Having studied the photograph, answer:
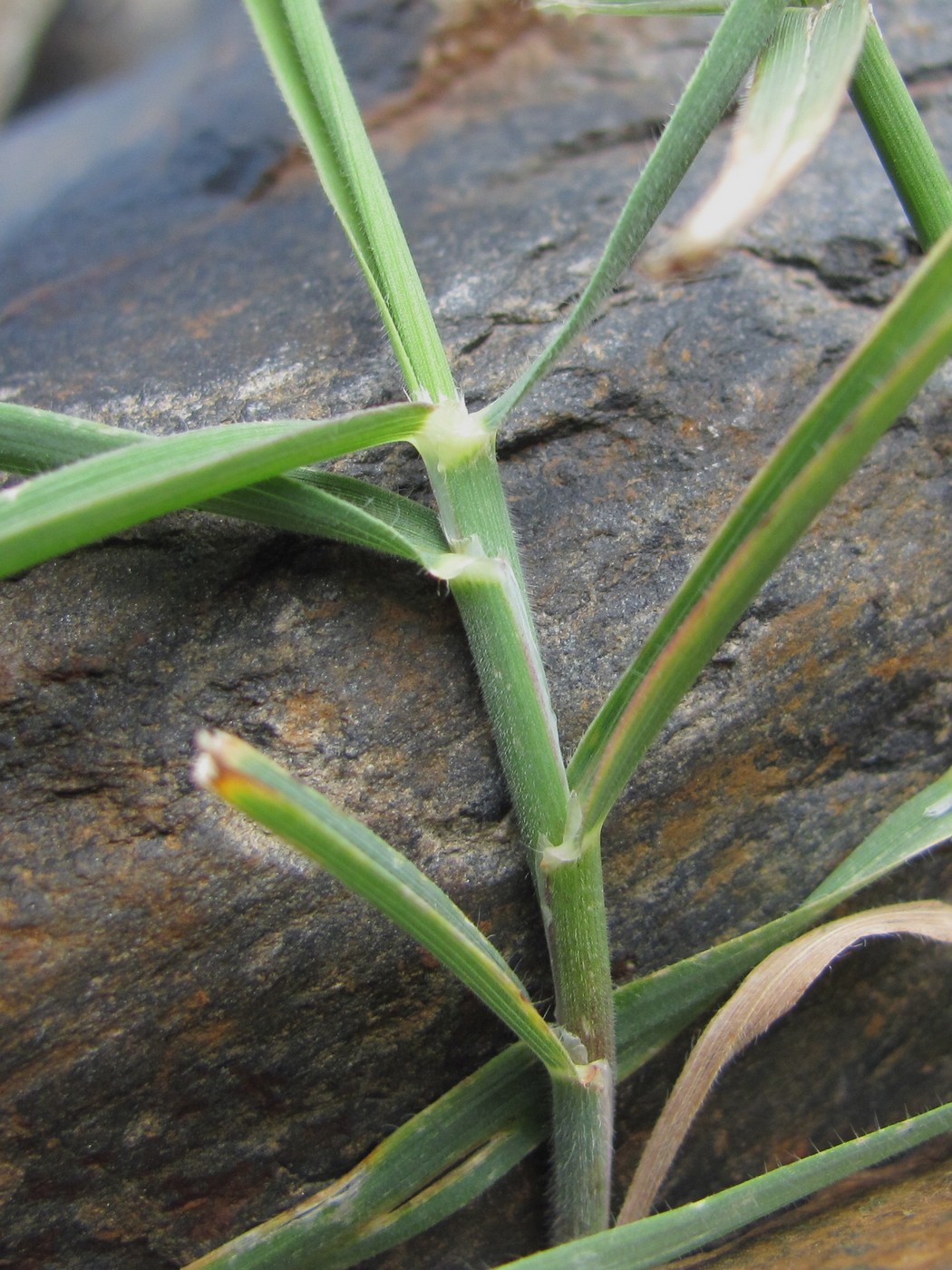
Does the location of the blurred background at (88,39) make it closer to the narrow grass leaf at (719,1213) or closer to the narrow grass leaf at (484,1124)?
the narrow grass leaf at (484,1124)

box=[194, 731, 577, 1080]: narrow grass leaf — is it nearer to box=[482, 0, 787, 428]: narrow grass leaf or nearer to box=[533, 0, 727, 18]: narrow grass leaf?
box=[482, 0, 787, 428]: narrow grass leaf

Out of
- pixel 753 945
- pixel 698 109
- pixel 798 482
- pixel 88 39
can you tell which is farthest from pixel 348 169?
pixel 88 39

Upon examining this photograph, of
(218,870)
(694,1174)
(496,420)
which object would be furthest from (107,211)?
(694,1174)

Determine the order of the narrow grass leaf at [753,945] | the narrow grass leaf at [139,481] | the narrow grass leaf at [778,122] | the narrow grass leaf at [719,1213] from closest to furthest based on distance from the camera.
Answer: the narrow grass leaf at [778,122]
the narrow grass leaf at [139,481]
the narrow grass leaf at [719,1213]
the narrow grass leaf at [753,945]

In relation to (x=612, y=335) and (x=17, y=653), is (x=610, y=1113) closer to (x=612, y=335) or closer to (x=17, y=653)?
(x=17, y=653)

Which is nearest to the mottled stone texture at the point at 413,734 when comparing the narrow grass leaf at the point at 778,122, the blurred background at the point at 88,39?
the narrow grass leaf at the point at 778,122

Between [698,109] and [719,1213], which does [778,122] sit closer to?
[698,109]
